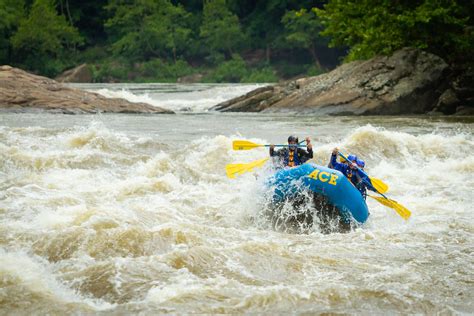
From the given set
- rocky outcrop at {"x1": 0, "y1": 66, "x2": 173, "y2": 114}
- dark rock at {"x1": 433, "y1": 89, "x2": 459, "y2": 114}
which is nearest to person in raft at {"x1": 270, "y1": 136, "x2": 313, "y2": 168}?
rocky outcrop at {"x1": 0, "y1": 66, "x2": 173, "y2": 114}

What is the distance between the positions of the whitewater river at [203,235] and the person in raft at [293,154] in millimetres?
507

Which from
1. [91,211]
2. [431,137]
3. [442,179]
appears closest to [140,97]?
[431,137]

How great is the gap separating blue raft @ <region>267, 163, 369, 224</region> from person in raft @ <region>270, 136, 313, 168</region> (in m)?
1.04

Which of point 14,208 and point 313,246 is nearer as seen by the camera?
point 313,246

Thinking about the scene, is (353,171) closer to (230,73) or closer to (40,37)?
(230,73)

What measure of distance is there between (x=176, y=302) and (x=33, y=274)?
1370 mm

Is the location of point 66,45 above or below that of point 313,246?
above

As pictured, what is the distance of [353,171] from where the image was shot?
8805 mm

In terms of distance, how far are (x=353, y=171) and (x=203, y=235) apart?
244cm

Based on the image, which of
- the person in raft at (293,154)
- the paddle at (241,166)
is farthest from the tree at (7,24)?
the person in raft at (293,154)

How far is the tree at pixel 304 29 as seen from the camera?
45287mm

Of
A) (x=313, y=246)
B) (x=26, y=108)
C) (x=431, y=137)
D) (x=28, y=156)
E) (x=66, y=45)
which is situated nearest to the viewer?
(x=313, y=246)

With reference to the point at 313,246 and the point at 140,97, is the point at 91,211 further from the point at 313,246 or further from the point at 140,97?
the point at 140,97

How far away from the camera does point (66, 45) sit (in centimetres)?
5069
